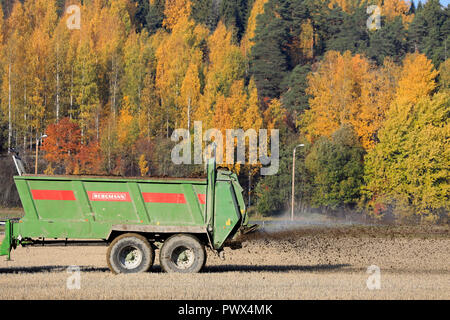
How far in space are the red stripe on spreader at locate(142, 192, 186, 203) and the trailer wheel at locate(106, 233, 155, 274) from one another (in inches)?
45.0

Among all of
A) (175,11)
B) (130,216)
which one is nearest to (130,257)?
(130,216)

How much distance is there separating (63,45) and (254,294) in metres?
89.9

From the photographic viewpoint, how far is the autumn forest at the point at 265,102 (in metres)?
77.1

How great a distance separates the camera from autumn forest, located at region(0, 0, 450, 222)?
77062 mm

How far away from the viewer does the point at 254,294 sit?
53.7 ft

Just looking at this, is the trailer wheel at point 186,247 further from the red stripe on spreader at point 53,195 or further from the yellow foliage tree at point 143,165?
the yellow foliage tree at point 143,165

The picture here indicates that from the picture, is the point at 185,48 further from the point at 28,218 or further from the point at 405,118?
the point at 28,218

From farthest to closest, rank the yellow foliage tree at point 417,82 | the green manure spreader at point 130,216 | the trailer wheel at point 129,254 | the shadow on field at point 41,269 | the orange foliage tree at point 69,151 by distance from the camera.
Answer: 1. the yellow foliage tree at point 417,82
2. the orange foliage tree at point 69,151
3. the shadow on field at point 41,269
4. the green manure spreader at point 130,216
5. the trailer wheel at point 129,254

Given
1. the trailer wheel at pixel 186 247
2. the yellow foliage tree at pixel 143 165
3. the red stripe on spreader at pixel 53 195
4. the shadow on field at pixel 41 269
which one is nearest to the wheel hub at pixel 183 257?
the trailer wheel at pixel 186 247

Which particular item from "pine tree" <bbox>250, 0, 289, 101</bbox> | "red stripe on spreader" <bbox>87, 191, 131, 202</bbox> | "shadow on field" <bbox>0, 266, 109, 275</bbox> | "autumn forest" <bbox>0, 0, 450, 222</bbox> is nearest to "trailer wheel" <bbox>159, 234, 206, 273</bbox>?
"red stripe on spreader" <bbox>87, 191, 131, 202</bbox>

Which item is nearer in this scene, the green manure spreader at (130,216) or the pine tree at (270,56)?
the green manure spreader at (130,216)

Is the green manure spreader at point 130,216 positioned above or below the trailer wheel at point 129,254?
above

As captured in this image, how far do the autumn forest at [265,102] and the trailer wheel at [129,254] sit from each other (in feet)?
144

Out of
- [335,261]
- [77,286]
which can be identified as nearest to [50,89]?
[335,261]
